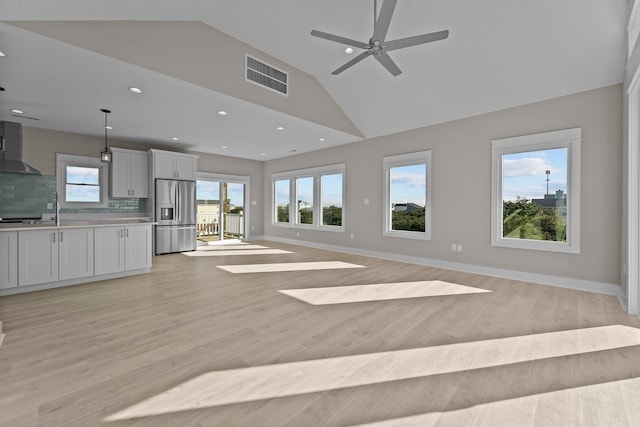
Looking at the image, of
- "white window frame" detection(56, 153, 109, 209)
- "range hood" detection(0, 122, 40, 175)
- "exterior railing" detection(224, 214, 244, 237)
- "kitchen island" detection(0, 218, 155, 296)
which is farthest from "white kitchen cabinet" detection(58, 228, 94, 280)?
"exterior railing" detection(224, 214, 244, 237)

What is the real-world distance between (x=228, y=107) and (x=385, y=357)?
4.21 meters

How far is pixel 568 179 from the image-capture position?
159 inches

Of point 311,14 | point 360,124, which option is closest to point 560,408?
point 311,14

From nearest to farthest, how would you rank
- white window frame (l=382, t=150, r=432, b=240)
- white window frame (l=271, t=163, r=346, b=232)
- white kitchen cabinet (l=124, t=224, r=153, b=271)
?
white kitchen cabinet (l=124, t=224, r=153, b=271) < white window frame (l=382, t=150, r=432, b=240) < white window frame (l=271, t=163, r=346, b=232)

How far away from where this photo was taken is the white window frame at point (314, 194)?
731cm

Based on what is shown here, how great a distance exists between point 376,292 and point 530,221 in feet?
9.25

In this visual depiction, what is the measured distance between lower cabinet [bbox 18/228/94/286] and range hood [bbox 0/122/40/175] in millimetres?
1234

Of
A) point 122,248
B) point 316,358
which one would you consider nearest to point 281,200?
point 122,248

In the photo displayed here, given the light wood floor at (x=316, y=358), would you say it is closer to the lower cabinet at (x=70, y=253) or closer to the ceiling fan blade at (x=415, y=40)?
the lower cabinet at (x=70, y=253)

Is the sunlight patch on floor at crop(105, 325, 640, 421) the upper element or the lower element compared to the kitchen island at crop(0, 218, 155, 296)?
lower

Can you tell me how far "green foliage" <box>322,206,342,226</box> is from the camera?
7.39m

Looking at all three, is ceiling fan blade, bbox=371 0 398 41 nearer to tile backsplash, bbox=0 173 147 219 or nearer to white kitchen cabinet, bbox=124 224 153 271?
white kitchen cabinet, bbox=124 224 153 271

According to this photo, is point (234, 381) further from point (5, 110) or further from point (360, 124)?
point (5, 110)

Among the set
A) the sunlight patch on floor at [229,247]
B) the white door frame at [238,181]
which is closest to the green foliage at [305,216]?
the sunlight patch on floor at [229,247]
